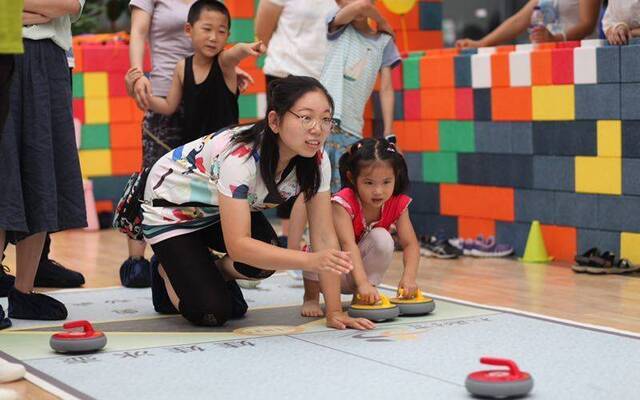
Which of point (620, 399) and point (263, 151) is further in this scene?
point (263, 151)

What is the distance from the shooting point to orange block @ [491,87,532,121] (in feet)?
16.7

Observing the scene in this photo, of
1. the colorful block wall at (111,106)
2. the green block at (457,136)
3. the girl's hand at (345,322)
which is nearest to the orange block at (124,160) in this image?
the colorful block wall at (111,106)

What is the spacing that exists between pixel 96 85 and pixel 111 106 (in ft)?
0.50

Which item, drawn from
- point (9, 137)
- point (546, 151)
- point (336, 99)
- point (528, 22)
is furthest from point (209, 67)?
point (528, 22)

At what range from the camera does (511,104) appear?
5.18 metres

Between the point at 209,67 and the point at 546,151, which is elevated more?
the point at 209,67

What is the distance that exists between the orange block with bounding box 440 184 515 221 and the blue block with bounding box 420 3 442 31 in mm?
1296

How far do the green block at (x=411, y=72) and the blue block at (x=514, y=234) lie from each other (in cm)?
87

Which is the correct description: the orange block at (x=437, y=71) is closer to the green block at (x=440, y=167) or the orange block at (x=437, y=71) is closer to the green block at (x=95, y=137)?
the green block at (x=440, y=167)

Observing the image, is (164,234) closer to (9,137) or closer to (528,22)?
(9,137)

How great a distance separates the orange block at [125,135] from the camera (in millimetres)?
6844

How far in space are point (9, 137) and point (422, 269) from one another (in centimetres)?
198

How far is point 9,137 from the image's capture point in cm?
343

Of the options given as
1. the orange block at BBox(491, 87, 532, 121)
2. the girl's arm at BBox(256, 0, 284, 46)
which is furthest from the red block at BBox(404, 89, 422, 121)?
the girl's arm at BBox(256, 0, 284, 46)
